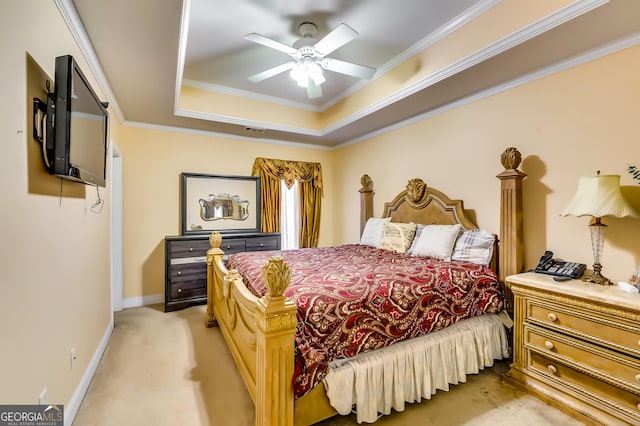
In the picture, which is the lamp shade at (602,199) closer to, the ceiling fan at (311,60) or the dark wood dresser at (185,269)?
the ceiling fan at (311,60)

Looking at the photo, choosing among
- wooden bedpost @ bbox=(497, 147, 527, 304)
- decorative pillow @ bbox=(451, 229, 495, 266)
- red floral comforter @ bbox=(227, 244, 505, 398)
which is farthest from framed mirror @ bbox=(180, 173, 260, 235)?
wooden bedpost @ bbox=(497, 147, 527, 304)

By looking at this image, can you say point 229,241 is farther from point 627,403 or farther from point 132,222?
point 627,403

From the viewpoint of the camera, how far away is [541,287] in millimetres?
2070

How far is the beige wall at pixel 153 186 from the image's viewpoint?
3984 mm

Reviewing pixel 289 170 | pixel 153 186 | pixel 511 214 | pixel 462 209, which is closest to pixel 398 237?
pixel 462 209

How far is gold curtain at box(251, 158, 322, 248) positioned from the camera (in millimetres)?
4801

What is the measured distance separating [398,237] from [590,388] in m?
1.93

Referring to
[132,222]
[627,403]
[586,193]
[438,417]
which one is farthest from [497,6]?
[132,222]

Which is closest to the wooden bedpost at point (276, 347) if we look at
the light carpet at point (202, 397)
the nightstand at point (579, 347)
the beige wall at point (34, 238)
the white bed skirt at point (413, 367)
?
the white bed skirt at point (413, 367)

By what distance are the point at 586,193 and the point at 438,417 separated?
180 centimetres

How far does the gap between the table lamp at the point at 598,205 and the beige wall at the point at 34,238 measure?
3142 mm

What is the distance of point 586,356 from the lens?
187 centimetres

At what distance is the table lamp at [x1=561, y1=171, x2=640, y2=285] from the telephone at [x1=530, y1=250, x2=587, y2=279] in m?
0.07

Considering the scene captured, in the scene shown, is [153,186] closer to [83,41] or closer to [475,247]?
[83,41]
